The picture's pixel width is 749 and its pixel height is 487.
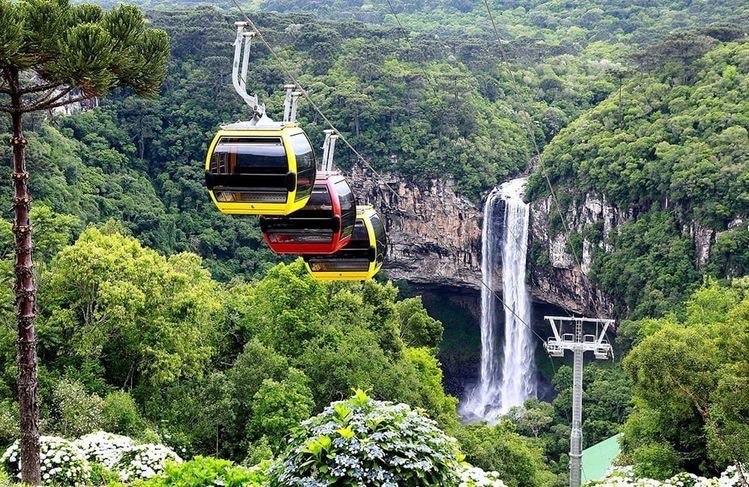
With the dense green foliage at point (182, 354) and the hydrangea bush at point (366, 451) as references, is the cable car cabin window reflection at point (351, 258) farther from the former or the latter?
the dense green foliage at point (182, 354)

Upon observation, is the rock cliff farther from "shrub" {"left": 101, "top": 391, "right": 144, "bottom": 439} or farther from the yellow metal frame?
the yellow metal frame

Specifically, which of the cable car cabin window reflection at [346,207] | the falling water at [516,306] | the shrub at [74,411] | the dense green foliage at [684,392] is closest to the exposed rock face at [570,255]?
the falling water at [516,306]

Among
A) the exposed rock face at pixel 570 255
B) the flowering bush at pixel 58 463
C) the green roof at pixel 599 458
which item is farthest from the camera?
the exposed rock face at pixel 570 255

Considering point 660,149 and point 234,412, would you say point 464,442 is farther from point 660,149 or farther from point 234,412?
point 660,149

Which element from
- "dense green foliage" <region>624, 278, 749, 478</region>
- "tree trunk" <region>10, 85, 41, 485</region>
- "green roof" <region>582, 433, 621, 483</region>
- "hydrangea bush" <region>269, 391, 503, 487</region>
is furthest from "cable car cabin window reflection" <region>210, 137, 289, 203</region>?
"green roof" <region>582, 433, 621, 483</region>

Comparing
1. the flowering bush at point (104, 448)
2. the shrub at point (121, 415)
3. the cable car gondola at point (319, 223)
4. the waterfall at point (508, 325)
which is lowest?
the waterfall at point (508, 325)

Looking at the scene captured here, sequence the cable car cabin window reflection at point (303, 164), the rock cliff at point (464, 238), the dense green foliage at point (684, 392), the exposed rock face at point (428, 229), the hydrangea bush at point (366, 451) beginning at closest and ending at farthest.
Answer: the hydrangea bush at point (366, 451) < the cable car cabin window reflection at point (303, 164) < the dense green foliage at point (684, 392) < the rock cliff at point (464, 238) < the exposed rock face at point (428, 229)
